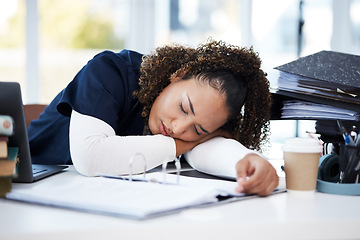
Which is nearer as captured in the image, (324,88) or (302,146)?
(302,146)

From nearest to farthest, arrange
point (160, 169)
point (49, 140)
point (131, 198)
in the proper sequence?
point (131, 198) → point (160, 169) → point (49, 140)

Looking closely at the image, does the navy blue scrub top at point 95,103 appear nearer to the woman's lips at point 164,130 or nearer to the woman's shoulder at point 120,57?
the woman's shoulder at point 120,57

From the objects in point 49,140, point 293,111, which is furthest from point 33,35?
point 293,111

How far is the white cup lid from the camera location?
867 millimetres

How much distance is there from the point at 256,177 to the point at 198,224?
243 millimetres

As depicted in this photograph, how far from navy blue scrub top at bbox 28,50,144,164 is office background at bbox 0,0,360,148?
2.20 meters

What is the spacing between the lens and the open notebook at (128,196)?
66 cm

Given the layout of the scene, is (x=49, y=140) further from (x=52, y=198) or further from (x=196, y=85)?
(x=52, y=198)

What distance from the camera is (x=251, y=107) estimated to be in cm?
139

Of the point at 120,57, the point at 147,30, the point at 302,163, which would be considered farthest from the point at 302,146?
the point at 147,30

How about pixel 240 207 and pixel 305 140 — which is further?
pixel 305 140

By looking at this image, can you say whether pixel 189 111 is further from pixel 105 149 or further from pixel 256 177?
pixel 256 177

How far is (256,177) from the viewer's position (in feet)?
2.75

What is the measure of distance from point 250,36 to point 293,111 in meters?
2.81
